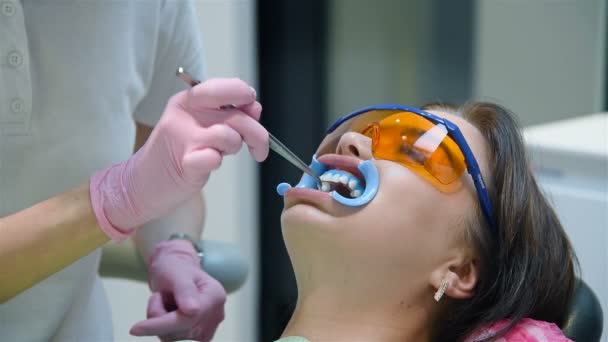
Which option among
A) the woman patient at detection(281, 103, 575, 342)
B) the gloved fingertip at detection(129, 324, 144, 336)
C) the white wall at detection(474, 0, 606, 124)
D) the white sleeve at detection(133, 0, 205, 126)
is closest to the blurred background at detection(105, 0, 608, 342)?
the white wall at detection(474, 0, 606, 124)

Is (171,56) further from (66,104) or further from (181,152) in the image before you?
(181,152)

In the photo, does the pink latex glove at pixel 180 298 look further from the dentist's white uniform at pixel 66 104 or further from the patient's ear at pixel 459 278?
the patient's ear at pixel 459 278

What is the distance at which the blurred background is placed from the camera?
71.1 inches

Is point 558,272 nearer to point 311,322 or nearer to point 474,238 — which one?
point 474,238

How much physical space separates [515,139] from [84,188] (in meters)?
0.72

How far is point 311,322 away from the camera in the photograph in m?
1.27

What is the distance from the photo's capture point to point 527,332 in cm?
124

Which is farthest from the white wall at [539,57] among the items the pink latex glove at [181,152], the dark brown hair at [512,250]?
the pink latex glove at [181,152]

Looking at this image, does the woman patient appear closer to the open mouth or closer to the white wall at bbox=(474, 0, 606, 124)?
the open mouth

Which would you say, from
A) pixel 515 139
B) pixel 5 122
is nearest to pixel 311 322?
pixel 515 139

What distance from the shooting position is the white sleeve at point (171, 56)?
4.89 feet

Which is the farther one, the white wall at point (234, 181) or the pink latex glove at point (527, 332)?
the white wall at point (234, 181)

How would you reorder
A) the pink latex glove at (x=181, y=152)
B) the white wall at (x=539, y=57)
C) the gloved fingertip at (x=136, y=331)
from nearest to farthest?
the pink latex glove at (x=181, y=152) < the gloved fingertip at (x=136, y=331) < the white wall at (x=539, y=57)

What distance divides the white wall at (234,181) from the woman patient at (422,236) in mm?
639
